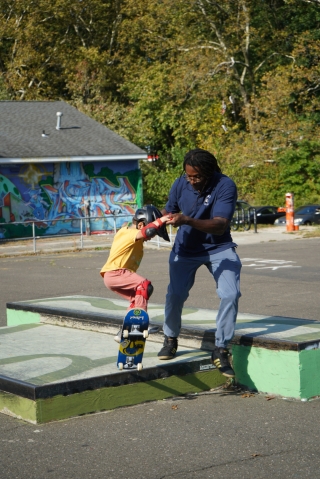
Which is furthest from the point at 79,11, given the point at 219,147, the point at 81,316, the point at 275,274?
the point at 81,316

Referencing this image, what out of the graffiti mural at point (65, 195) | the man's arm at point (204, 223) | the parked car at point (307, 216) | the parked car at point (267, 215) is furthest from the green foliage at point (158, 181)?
the man's arm at point (204, 223)

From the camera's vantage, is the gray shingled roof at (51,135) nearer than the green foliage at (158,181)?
Yes

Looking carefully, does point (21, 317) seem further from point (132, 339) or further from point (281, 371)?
point (281, 371)

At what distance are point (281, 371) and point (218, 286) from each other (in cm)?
89

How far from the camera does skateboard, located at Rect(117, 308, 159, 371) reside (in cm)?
625

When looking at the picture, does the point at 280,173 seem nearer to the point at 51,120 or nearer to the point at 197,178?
the point at 51,120

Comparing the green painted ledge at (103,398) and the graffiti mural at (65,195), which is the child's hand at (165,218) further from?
the graffiti mural at (65,195)

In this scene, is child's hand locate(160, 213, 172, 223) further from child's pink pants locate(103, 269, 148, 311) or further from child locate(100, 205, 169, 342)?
child's pink pants locate(103, 269, 148, 311)

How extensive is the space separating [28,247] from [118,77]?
2753 cm

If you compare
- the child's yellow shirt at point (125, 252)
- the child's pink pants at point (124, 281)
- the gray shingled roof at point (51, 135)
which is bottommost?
the child's pink pants at point (124, 281)

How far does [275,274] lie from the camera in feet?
55.6

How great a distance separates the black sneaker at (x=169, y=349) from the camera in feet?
22.2

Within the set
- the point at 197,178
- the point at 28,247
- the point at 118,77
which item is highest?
the point at 118,77

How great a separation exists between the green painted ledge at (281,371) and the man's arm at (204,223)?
1137 mm
